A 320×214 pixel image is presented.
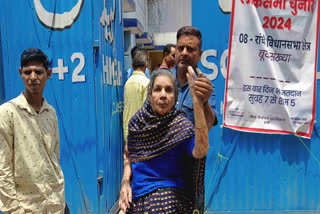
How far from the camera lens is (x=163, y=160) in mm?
1655

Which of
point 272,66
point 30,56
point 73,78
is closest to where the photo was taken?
point 30,56

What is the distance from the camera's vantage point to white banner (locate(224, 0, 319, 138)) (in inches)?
131

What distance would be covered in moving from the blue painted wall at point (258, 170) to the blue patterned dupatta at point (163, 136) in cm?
187

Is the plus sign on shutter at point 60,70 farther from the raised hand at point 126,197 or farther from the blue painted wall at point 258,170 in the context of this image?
the raised hand at point 126,197

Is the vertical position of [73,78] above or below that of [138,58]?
below

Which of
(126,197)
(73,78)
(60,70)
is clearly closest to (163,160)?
(126,197)

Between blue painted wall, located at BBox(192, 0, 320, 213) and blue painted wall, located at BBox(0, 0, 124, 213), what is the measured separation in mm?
1248

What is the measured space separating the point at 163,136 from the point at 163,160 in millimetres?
132

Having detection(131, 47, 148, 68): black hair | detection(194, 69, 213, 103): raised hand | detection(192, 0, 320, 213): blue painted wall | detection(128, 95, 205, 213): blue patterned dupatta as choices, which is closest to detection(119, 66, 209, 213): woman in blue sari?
detection(128, 95, 205, 213): blue patterned dupatta

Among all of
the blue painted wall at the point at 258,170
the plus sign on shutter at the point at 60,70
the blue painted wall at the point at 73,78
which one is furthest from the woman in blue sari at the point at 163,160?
the blue painted wall at the point at 258,170

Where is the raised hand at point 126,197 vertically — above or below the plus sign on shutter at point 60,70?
below

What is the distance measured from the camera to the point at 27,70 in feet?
6.41

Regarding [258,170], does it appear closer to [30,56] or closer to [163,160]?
[163,160]

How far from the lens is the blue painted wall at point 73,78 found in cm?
304
